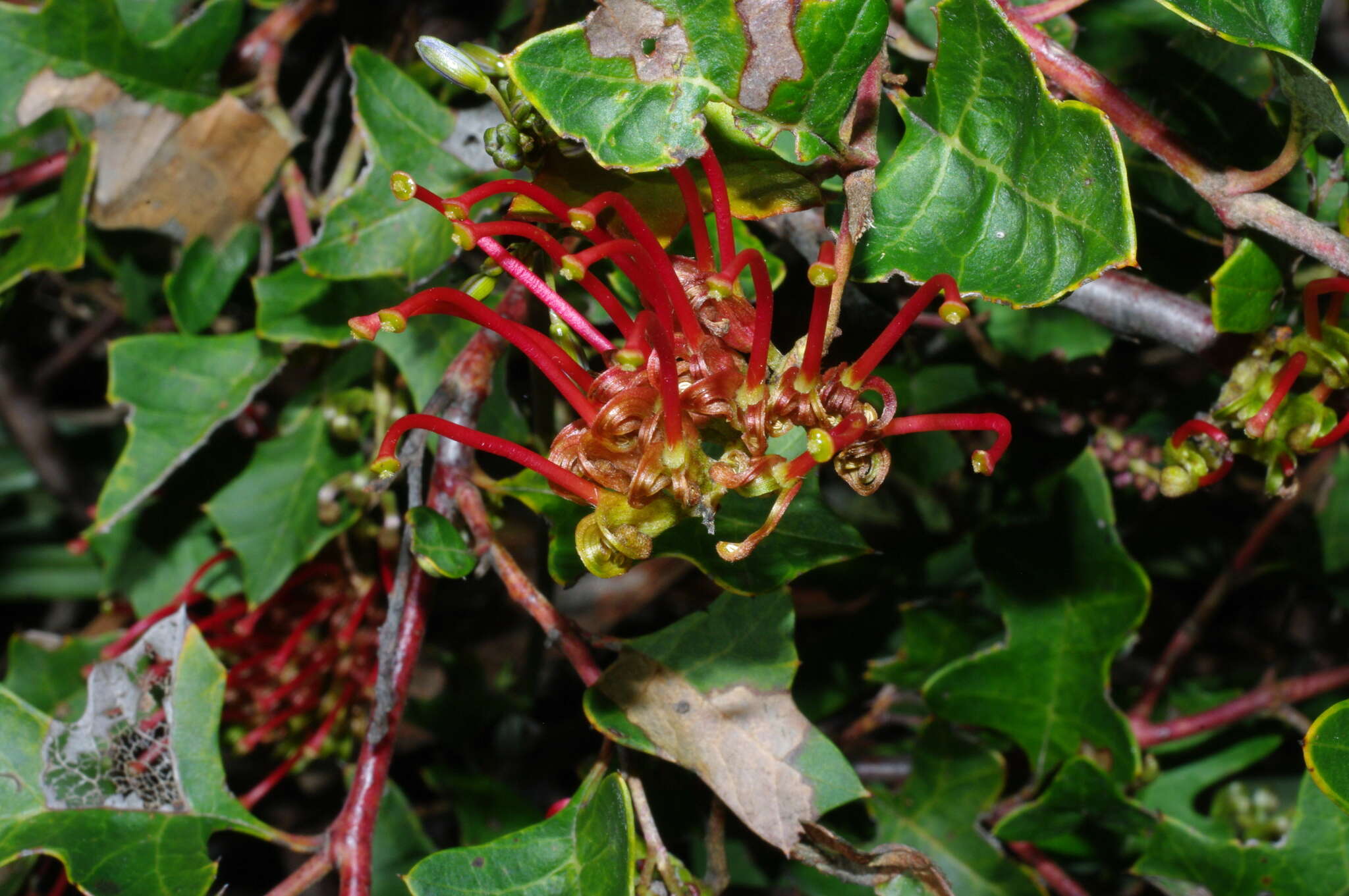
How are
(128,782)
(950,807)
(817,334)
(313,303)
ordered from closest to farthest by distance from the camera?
(817,334) → (128,782) → (313,303) → (950,807)

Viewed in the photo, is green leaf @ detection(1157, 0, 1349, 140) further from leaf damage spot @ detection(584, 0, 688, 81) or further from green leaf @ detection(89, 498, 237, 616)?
green leaf @ detection(89, 498, 237, 616)

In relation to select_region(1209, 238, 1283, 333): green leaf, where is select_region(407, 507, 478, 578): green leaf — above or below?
below

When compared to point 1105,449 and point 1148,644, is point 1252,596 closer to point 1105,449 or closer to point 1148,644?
point 1148,644

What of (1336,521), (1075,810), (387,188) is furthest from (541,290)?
(1336,521)

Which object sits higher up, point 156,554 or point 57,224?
point 57,224

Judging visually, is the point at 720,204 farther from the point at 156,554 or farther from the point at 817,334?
the point at 156,554

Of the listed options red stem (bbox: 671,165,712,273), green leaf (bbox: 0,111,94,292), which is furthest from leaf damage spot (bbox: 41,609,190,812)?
red stem (bbox: 671,165,712,273)
